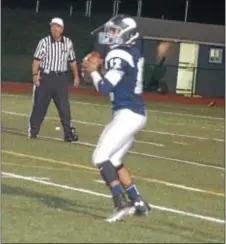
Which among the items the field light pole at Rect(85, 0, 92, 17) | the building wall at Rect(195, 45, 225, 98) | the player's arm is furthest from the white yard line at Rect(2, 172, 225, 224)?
the field light pole at Rect(85, 0, 92, 17)

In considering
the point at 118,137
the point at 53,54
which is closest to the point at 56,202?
the point at 118,137

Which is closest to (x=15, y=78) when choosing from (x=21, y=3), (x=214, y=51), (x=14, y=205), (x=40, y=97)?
(x=214, y=51)

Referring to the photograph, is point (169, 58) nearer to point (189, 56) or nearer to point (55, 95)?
point (189, 56)

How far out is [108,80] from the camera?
27.5 ft

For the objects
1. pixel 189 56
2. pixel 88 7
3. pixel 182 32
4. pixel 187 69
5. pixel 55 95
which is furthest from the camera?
pixel 88 7

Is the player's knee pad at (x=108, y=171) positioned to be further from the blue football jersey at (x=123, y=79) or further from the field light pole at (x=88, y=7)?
the field light pole at (x=88, y=7)

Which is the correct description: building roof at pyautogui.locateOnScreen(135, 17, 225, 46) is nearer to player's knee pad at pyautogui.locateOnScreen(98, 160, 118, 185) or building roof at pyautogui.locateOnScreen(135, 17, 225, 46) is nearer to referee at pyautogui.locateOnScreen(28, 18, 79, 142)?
referee at pyautogui.locateOnScreen(28, 18, 79, 142)

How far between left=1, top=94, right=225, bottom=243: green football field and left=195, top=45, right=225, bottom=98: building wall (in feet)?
50.4

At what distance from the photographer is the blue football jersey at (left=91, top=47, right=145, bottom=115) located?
8.40 metres

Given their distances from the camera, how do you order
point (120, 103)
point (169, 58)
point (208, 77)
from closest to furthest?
point (120, 103), point (208, 77), point (169, 58)

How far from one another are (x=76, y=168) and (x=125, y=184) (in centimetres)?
363

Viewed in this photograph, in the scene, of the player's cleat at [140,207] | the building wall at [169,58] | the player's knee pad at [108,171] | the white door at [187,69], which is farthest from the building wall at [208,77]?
the player's knee pad at [108,171]

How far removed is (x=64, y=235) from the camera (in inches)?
307

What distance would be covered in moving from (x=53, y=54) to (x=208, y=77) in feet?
68.0
